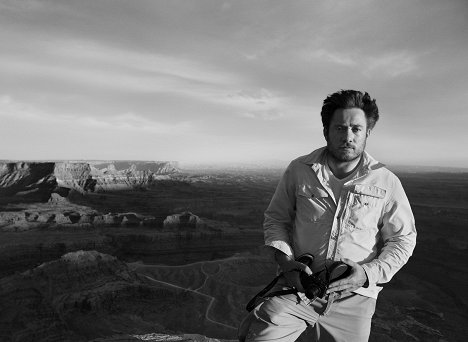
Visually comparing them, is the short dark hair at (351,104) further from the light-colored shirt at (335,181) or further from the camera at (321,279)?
the camera at (321,279)

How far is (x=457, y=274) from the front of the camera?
113ft

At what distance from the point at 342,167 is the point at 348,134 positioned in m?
0.24

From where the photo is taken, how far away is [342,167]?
92.2 inches

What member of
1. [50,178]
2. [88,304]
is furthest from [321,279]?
[50,178]

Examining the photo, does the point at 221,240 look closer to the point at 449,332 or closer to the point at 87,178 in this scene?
the point at 449,332

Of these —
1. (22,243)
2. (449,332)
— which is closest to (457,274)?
(449,332)

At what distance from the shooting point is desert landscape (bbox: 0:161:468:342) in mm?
19641

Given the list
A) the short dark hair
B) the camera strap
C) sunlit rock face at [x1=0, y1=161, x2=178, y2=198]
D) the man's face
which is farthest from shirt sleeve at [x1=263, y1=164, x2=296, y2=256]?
sunlit rock face at [x1=0, y1=161, x2=178, y2=198]

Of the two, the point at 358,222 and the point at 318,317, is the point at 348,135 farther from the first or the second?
the point at 318,317

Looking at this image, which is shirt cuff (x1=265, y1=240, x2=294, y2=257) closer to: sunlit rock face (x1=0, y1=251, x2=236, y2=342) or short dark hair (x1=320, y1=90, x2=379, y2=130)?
short dark hair (x1=320, y1=90, x2=379, y2=130)

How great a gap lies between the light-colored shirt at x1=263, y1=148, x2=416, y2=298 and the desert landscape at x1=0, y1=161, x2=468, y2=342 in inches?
166

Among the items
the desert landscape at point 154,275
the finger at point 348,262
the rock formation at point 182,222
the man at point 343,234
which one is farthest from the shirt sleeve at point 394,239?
the rock formation at point 182,222

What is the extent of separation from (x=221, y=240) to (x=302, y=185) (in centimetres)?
4270

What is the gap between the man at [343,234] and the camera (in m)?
2.10
